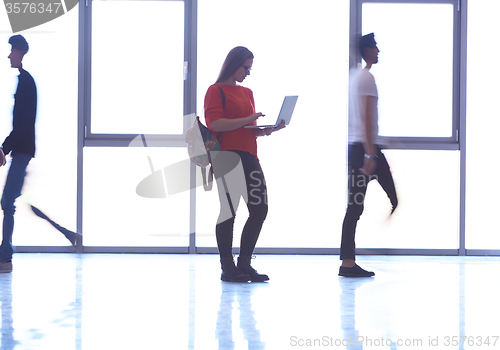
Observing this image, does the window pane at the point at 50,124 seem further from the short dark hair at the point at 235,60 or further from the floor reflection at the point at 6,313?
the short dark hair at the point at 235,60

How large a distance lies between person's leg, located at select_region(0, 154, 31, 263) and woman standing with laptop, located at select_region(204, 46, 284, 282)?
3.96ft

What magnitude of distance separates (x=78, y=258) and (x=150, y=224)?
0.60 meters

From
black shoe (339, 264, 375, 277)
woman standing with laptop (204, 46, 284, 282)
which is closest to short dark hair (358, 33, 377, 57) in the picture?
woman standing with laptop (204, 46, 284, 282)

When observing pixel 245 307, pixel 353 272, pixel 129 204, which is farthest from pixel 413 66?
pixel 245 307

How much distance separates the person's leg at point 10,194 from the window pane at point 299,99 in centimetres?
142

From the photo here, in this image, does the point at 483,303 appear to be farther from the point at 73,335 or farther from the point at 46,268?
the point at 46,268

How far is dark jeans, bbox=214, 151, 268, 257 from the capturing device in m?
3.18

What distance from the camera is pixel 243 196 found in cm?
321

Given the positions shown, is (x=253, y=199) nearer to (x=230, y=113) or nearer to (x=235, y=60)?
(x=230, y=113)

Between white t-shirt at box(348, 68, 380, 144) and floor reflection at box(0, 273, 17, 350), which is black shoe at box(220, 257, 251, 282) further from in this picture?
floor reflection at box(0, 273, 17, 350)

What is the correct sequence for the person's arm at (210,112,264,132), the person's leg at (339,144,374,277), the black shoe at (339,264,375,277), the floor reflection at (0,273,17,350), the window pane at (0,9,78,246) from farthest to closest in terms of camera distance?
1. the window pane at (0,9,78,246)
2. the black shoe at (339,264,375,277)
3. the person's leg at (339,144,374,277)
4. the person's arm at (210,112,264,132)
5. the floor reflection at (0,273,17,350)

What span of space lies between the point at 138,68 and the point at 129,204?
1.03 meters

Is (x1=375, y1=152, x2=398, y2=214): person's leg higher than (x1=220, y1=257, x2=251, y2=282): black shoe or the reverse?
higher

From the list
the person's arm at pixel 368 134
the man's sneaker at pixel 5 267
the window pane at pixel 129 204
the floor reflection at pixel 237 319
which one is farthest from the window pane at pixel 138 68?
the floor reflection at pixel 237 319
